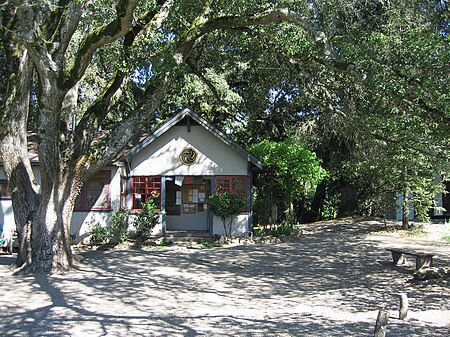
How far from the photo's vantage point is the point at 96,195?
18359mm

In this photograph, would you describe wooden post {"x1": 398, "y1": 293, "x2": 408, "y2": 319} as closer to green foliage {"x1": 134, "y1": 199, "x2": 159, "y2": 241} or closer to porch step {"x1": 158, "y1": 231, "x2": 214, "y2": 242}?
porch step {"x1": 158, "y1": 231, "x2": 214, "y2": 242}

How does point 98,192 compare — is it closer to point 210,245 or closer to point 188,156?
point 188,156

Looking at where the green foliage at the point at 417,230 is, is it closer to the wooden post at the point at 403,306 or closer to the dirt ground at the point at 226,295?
the dirt ground at the point at 226,295

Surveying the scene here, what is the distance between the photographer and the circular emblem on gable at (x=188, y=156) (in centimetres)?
1908

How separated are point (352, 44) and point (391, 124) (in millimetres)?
2127

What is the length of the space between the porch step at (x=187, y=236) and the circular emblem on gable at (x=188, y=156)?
2869 millimetres

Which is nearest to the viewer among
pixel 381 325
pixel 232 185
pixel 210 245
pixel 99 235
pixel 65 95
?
pixel 381 325

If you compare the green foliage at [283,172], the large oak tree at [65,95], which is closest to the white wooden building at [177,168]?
the green foliage at [283,172]

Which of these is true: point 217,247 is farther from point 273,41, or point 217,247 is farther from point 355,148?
point 355,148

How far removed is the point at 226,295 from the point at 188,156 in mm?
10365

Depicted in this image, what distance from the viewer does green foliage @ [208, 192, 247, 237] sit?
59.3 feet

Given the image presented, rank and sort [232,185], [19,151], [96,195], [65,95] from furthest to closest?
[232,185] < [96,195] < [19,151] < [65,95]

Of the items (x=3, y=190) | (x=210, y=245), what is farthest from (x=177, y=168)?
(x=3, y=190)

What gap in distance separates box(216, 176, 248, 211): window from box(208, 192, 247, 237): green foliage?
480mm
